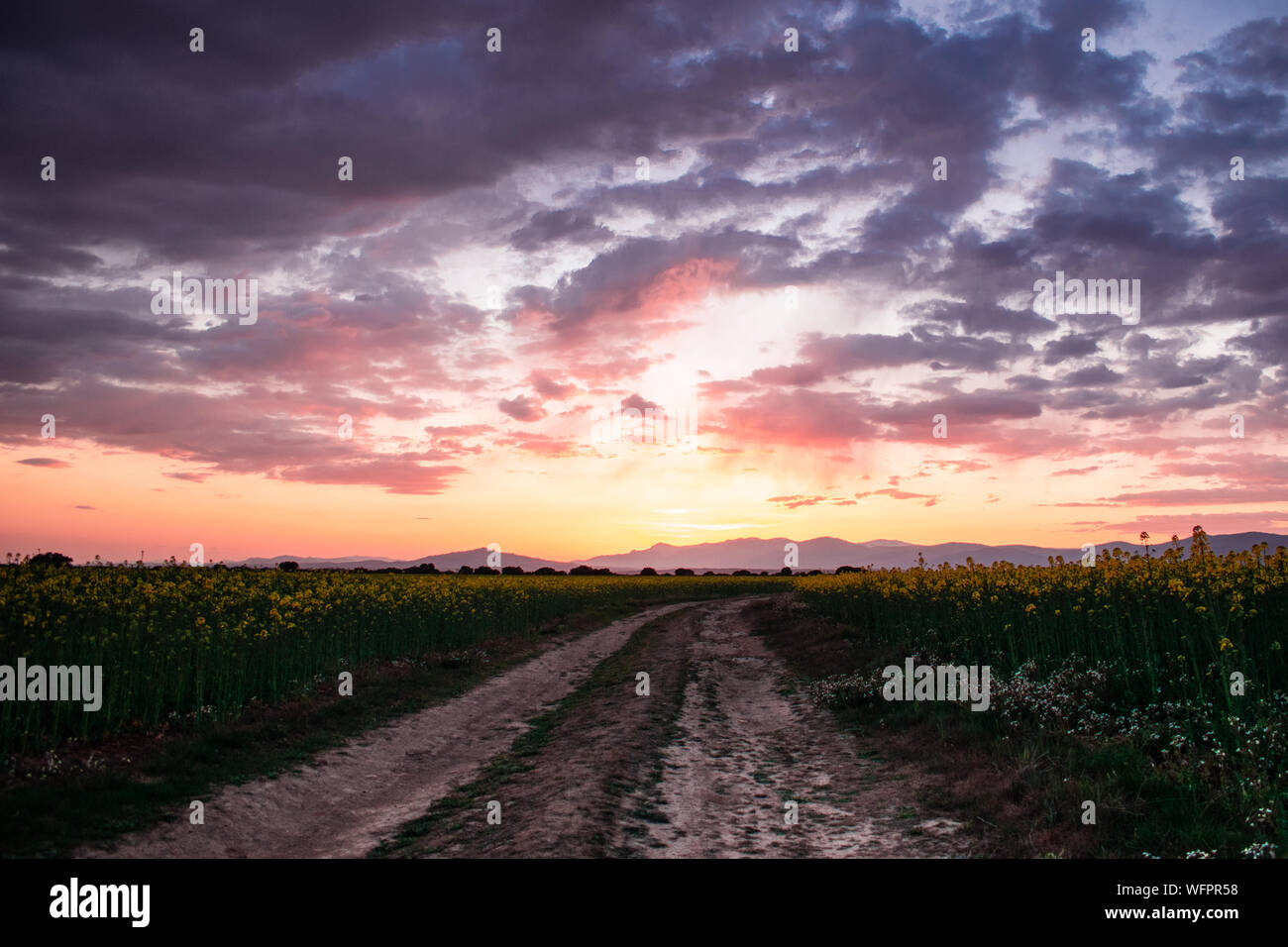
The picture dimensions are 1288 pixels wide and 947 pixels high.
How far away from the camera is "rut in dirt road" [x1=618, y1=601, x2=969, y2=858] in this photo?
28.7 feet

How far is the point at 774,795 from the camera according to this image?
36.2ft

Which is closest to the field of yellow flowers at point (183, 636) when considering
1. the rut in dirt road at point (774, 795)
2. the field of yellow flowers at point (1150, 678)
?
the rut in dirt road at point (774, 795)

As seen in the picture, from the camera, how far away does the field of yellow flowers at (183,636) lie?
1293cm

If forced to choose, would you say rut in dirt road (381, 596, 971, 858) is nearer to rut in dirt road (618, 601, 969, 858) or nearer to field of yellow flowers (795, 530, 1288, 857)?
rut in dirt road (618, 601, 969, 858)

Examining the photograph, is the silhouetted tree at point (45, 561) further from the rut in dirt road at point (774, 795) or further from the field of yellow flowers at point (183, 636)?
the rut in dirt road at point (774, 795)

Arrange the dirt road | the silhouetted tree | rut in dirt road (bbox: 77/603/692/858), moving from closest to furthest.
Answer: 1. the dirt road
2. rut in dirt road (bbox: 77/603/692/858)
3. the silhouetted tree

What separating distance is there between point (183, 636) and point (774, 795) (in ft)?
38.5

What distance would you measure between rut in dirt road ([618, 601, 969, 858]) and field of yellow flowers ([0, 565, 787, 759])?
9277 millimetres

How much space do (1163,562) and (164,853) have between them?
19072 mm

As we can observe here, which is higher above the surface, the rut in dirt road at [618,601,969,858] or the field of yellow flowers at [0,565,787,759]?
the field of yellow flowers at [0,565,787,759]

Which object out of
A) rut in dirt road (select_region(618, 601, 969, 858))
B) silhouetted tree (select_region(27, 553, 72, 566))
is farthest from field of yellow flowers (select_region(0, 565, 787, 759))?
rut in dirt road (select_region(618, 601, 969, 858))

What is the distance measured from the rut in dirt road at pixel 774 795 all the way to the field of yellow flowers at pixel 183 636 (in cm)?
928

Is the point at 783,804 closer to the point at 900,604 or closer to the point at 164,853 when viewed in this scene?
the point at 164,853
